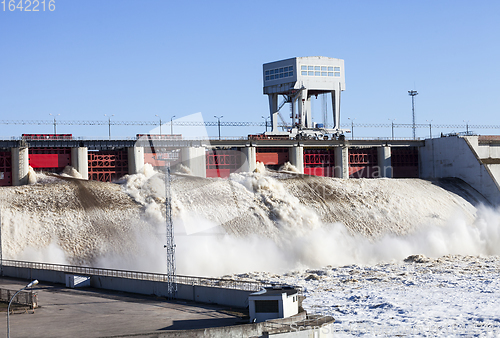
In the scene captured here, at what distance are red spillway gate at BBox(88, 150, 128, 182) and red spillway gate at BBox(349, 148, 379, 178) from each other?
3971cm

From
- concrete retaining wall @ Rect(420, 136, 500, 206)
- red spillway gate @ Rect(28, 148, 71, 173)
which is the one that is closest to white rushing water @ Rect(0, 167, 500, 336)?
red spillway gate @ Rect(28, 148, 71, 173)

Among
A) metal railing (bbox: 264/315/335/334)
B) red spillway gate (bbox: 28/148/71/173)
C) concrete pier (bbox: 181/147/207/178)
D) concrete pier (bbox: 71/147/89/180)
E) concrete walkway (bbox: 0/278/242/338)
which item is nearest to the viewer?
concrete walkway (bbox: 0/278/242/338)

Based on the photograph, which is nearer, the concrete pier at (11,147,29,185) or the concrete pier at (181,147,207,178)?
the concrete pier at (11,147,29,185)

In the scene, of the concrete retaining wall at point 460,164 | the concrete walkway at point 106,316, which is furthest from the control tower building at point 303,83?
the concrete walkway at point 106,316

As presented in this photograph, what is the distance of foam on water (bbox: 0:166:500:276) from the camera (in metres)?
58.2

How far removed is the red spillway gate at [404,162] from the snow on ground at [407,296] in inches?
1400

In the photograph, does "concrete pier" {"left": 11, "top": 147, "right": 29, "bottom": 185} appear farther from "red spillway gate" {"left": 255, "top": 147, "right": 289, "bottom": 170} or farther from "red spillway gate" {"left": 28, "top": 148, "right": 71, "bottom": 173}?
"red spillway gate" {"left": 255, "top": 147, "right": 289, "bottom": 170}

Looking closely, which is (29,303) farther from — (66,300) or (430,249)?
(430,249)

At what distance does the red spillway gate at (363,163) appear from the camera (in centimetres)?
9969

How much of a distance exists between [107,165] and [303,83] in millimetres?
37430

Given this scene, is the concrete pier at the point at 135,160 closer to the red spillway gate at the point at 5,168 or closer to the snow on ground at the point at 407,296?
the red spillway gate at the point at 5,168

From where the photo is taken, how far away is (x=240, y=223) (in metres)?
67.2

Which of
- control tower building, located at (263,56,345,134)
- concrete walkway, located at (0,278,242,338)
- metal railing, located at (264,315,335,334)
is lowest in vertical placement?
metal railing, located at (264,315,335,334)

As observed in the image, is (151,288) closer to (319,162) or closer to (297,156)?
(297,156)
